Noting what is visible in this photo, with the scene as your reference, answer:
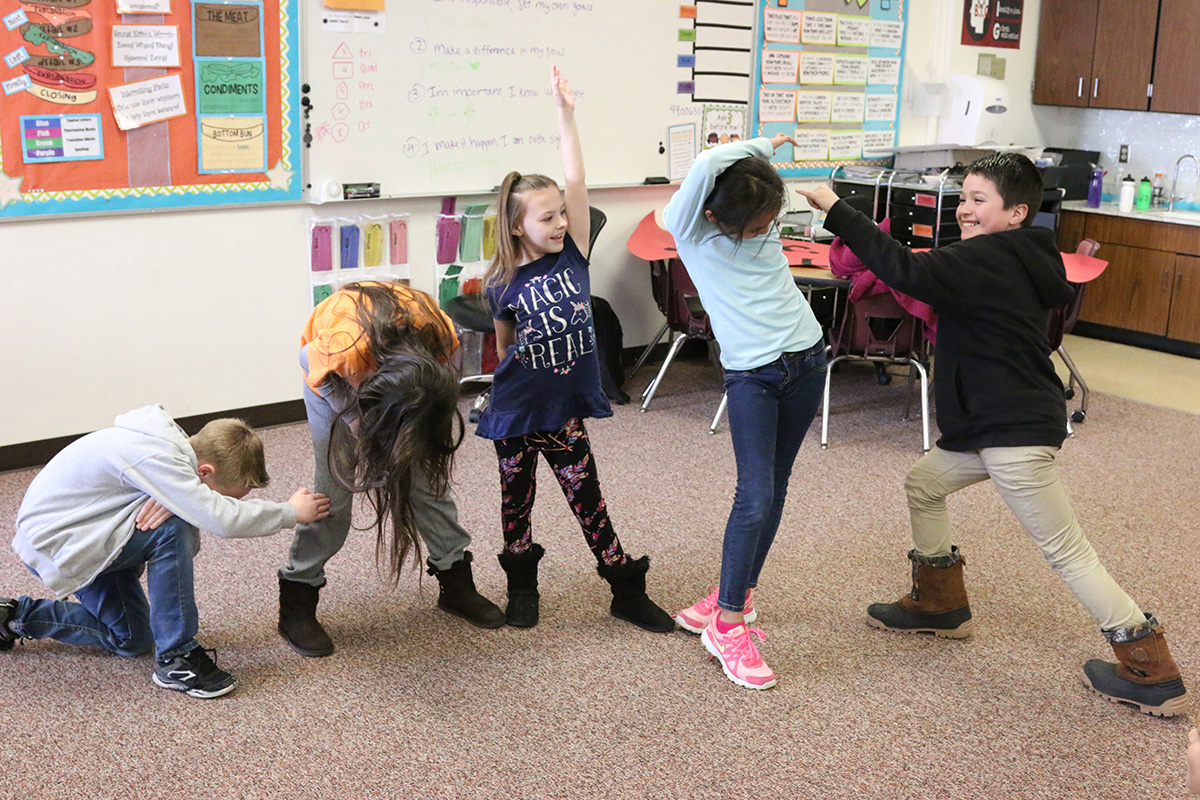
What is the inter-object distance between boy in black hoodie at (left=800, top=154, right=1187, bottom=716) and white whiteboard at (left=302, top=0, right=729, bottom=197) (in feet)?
7.95

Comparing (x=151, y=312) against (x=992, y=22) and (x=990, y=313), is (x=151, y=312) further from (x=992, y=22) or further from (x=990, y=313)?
(x=992, y=22)

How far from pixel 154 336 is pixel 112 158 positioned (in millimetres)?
644

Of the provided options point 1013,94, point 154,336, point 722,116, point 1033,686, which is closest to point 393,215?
point 154,336

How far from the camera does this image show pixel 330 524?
100 inches

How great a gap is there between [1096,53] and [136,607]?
6.01m

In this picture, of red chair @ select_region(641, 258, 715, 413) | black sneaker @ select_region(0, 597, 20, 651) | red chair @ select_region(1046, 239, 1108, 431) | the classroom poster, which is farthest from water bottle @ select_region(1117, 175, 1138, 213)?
black sneaker @ select_region(0, 597, 20, 651)

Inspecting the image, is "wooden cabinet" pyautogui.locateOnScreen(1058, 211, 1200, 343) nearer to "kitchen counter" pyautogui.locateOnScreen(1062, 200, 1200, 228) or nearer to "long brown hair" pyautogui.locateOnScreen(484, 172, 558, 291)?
"kitchen counter" pyautogui.locateOnScreen(1062, 200, 1200, 228)

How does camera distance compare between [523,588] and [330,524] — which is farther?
[523,588]

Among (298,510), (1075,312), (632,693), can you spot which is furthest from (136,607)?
(1075,312)

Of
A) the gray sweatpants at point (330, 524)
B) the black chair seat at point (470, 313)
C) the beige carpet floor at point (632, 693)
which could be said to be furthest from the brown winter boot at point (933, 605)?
the black chair seat at point (470, 313)

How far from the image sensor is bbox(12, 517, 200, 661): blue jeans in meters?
2.34

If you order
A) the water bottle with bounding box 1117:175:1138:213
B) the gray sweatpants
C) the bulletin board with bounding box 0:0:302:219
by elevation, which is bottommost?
the gray sweatpants

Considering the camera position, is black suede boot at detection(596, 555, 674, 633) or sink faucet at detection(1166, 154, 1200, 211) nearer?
black suede boot at detection(596, 555, 674, 633)

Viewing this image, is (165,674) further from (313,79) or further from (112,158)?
(313,79)
